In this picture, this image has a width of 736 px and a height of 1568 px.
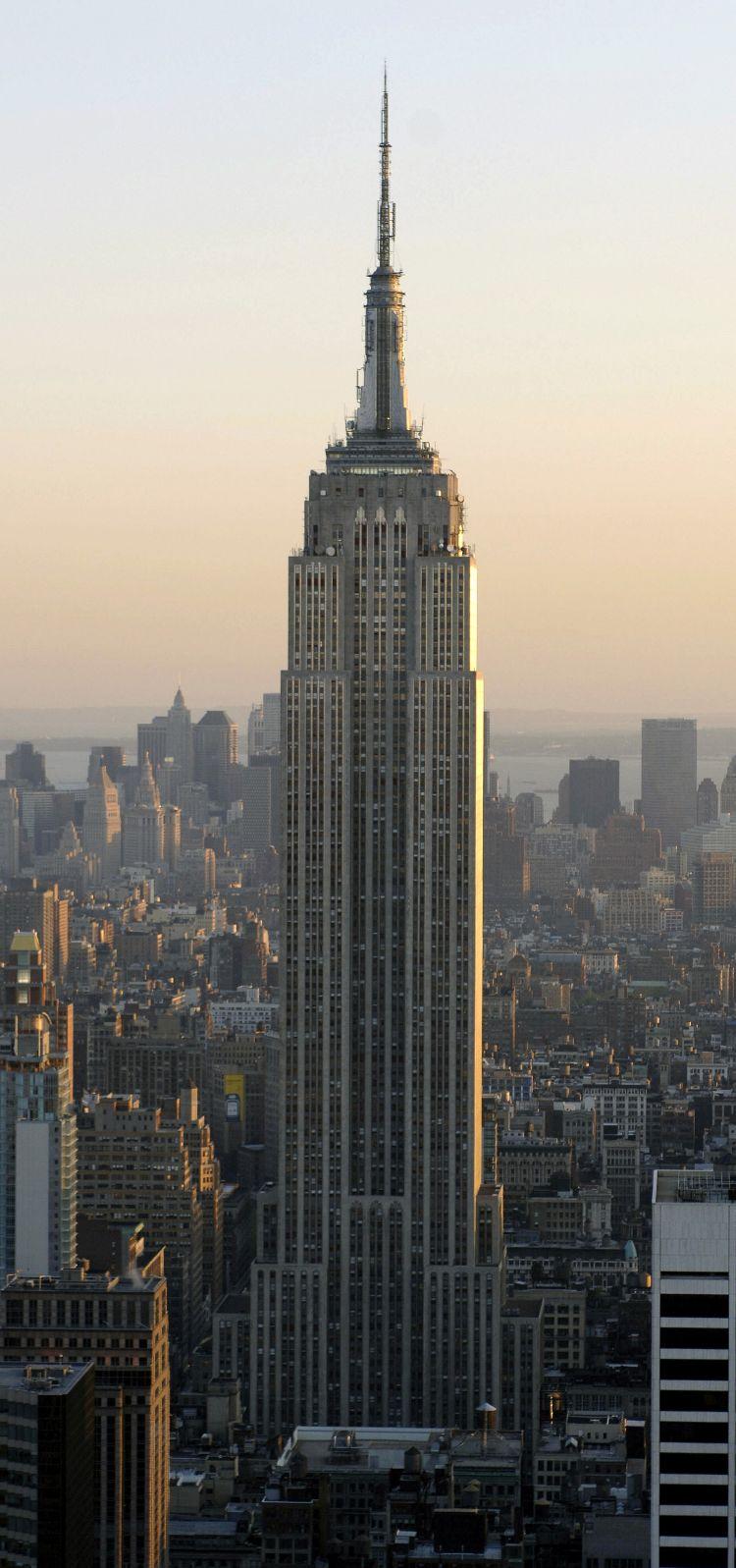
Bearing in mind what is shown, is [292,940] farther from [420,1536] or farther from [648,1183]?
[648,1183]

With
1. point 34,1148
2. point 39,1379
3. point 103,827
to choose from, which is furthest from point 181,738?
point 39,1379

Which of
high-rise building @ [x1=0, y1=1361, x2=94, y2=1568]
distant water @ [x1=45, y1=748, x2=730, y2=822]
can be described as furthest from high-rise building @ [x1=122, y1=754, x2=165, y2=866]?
high-rise building @ [x1=0, y1=1361, x2=94, y2=1568]

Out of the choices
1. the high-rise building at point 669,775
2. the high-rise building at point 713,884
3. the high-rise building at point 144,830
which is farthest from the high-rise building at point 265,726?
the high-rise building at point 713,884

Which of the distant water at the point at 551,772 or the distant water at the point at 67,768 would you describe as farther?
the distant water at the point at 67,768

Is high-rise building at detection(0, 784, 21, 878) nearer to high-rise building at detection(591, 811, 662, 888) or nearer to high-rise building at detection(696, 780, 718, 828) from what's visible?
high-rise building at detection(591, 811, 662, 888)

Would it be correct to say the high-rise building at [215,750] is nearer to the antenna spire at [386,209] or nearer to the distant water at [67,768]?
the distant water at [67,768]

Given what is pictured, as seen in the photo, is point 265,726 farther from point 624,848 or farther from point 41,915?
point 624,848
